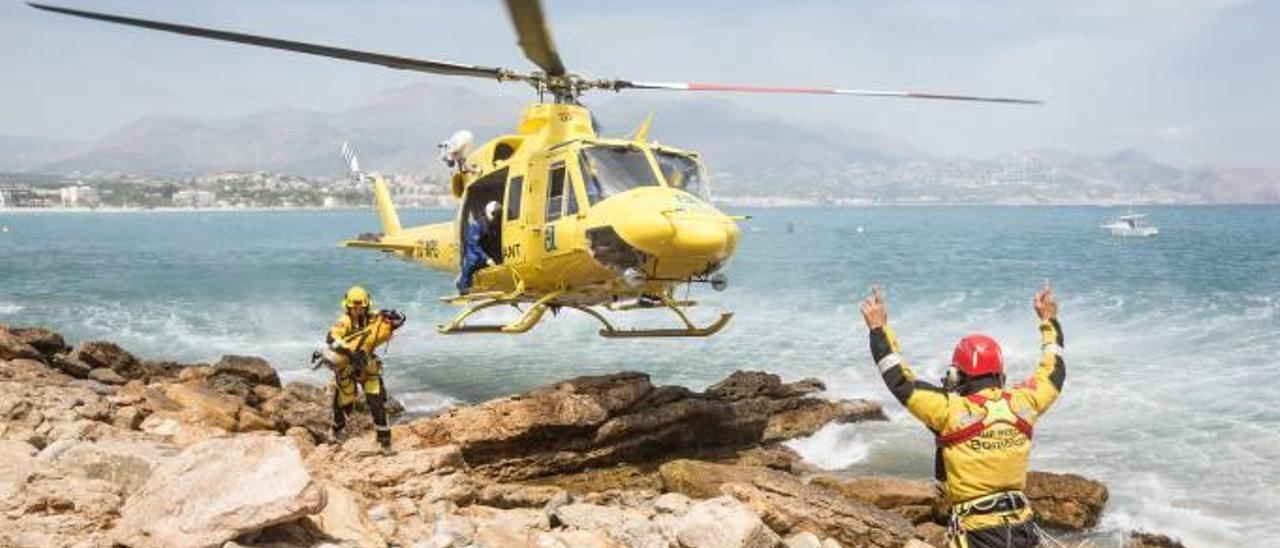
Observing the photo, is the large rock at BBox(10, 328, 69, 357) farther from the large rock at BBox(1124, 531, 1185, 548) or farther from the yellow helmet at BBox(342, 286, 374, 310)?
the large rock at BBox(1124, 531, 1185, 548)

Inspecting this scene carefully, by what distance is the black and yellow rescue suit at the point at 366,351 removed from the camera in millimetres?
10414

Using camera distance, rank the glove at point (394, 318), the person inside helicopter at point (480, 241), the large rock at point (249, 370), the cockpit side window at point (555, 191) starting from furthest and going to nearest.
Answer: the large rock at point (249, 370) < the person inside helicopter at point (480, 241) < the cockpit side window at point (555, 191) < the glove at point (394, 318)

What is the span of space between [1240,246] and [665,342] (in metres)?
75.2

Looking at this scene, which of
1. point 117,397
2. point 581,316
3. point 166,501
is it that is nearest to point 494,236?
point 117,397

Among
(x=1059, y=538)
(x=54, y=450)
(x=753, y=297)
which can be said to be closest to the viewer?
(x=54, y=450)

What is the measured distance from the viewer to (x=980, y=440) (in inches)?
197

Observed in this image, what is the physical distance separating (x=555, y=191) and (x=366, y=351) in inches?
112

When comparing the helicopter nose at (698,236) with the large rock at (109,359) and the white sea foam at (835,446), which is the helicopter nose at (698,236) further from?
the large rock at (109,359)

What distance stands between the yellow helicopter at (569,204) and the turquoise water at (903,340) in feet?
19.2

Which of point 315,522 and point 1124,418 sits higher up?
point 315,522

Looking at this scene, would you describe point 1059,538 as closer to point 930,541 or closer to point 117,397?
point 930,541

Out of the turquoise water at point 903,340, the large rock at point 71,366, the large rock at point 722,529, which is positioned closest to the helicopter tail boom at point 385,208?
the turquoise water at point 903,340

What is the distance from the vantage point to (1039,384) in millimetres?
5230

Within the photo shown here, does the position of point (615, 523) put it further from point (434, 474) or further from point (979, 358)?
point (979, 358)
